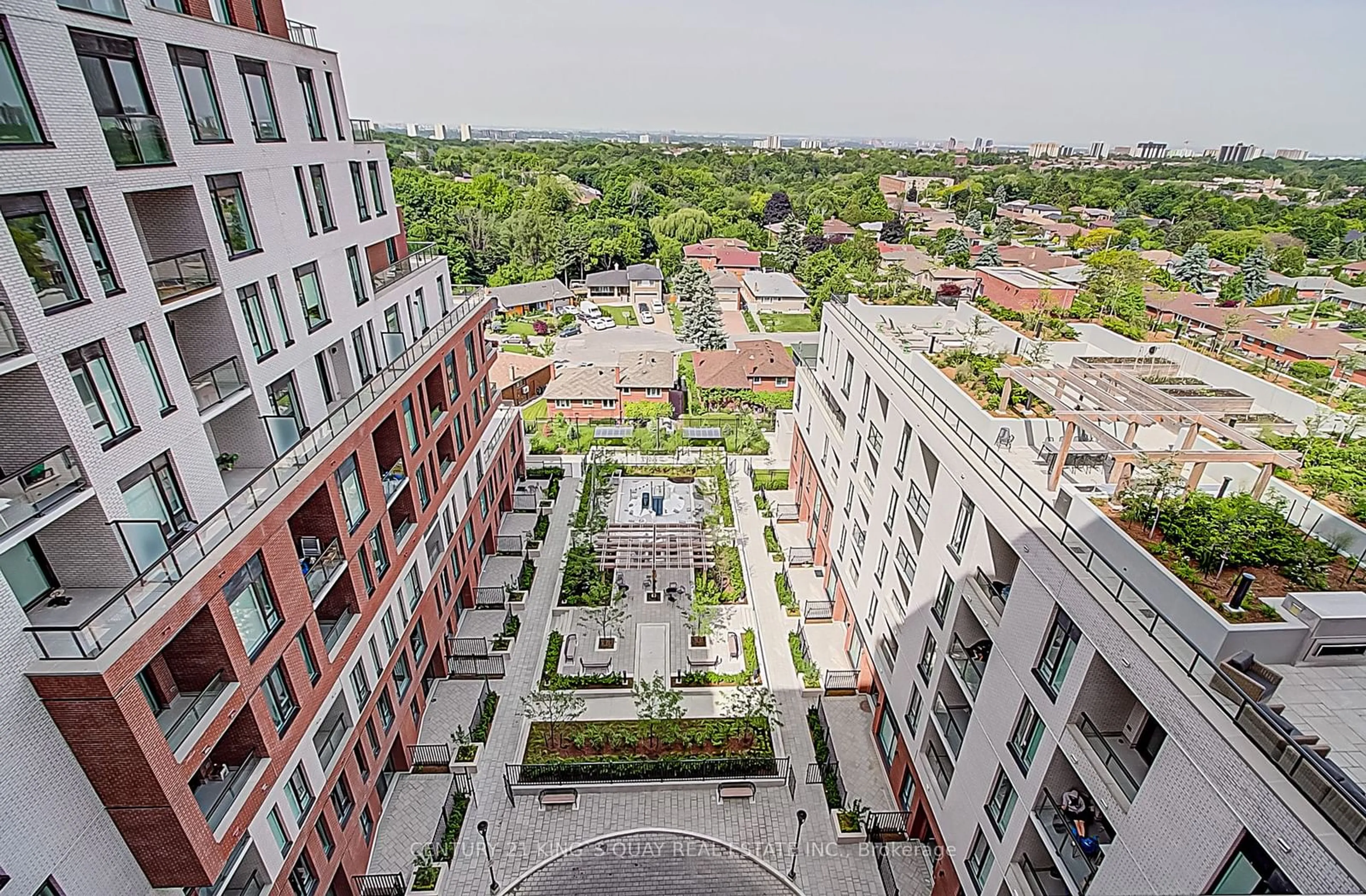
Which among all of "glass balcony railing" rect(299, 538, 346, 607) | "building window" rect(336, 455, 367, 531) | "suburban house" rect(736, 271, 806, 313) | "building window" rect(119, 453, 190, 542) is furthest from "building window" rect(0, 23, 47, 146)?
"suburban house" rect(736, 271, 806, 313)

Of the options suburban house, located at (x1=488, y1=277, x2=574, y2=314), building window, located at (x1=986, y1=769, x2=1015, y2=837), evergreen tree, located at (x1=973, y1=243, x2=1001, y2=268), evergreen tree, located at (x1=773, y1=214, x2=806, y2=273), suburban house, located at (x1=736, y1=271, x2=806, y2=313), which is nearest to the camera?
building window, located at (x1=986, y1=769, x2=1015, y2=837)

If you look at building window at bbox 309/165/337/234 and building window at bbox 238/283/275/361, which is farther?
building window at bbox 309/165/337/234

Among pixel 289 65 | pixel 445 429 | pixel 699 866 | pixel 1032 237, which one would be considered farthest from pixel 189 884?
pixel 1032 237

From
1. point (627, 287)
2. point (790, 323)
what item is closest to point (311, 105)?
point (790, 323)

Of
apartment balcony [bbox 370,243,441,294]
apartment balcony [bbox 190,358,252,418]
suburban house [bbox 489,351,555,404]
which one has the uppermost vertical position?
apartment balcony [bbox 370,243,441,294]

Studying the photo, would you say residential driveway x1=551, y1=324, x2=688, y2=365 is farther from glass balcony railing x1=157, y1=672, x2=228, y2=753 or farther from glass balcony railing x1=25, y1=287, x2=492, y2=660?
glass balcony railing x1=157, y1=672, x2=228, y2=753

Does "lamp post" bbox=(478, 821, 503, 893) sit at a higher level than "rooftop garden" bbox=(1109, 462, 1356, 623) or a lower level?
lower

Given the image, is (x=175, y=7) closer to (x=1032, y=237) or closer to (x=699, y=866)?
(x=699, y=866)
